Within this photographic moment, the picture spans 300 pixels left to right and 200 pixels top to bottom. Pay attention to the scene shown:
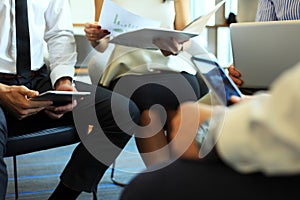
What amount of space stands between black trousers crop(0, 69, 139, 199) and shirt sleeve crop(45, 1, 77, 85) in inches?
7.1

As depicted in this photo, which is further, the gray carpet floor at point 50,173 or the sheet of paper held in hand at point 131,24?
the gray carpet floor at point 50,173

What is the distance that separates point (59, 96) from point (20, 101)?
0.52ft

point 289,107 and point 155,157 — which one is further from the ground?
point 289,107

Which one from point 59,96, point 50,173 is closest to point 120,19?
point 59,96

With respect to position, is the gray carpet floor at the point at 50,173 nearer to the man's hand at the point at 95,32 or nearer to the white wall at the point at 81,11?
the man's hand at the point at 95,32

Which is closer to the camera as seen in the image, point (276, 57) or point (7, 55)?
point (276, 57)

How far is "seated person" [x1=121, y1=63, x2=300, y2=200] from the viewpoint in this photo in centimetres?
46

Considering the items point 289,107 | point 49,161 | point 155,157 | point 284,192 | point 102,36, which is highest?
point 289,107

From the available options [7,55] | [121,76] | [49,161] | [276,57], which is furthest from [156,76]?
[49,161]

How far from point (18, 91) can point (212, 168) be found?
39.2 inches

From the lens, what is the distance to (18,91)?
4.56 feet

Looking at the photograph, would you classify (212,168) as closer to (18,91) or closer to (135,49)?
(18,91)

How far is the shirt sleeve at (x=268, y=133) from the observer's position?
1.51 ft

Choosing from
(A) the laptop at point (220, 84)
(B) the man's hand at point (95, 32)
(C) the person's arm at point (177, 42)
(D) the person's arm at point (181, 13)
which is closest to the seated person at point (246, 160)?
(A) the laptop at point (220, 84)
